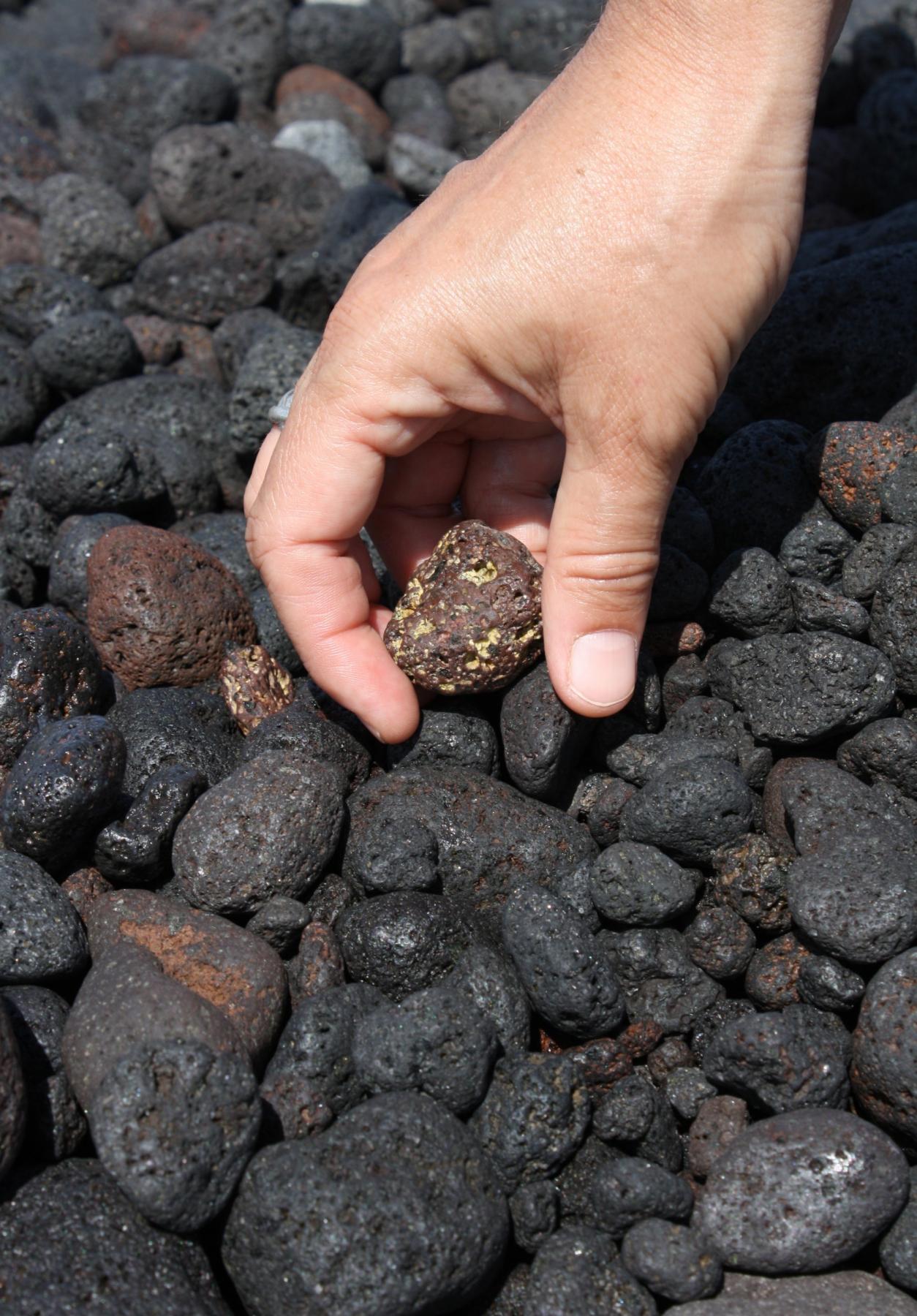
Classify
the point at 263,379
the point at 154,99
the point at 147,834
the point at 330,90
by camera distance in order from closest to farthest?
the point at 147,834
the point at 263,379
the point at 154,99
the point at 330,90

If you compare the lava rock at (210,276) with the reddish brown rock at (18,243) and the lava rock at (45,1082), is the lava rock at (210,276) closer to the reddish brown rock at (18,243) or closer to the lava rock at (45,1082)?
the reddish brown rock at (18,243)

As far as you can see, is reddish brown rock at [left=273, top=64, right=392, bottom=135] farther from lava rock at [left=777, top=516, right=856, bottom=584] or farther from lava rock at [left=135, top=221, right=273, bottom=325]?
lava rock at [left=777, top=516, right=856, bottom=584]

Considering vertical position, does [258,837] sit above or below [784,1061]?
above

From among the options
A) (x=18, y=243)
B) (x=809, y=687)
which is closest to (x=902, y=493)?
(x=809, y=687)

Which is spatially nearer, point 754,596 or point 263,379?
point 754,596

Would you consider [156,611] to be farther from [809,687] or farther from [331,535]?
[809,687]

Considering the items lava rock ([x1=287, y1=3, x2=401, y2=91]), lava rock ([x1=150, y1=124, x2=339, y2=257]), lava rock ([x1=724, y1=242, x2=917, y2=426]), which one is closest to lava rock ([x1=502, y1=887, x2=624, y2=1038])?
lava rock ([x1=724, y1=242, x2=917, y2=426])

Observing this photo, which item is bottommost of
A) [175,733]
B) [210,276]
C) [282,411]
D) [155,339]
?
[175,733]

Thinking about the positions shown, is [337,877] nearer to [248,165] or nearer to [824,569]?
[824,569]
